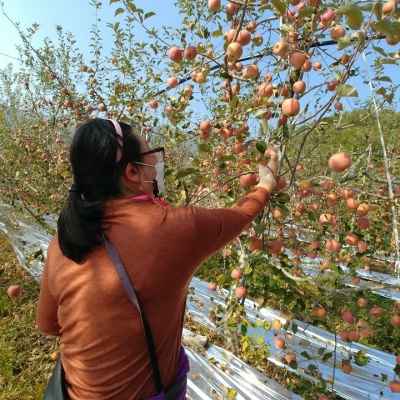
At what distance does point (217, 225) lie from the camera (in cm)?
Result: 89

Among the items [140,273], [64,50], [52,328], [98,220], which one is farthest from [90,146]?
[64,50]

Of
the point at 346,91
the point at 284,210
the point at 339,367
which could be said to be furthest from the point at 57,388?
the point at 339,367

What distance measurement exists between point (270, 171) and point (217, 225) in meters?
0.32

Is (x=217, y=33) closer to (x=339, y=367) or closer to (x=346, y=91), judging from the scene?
(x=346, y=91)

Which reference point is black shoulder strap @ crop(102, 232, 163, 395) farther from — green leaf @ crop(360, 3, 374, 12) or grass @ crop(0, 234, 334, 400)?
grass @ crop(0, 234, 334, 400)

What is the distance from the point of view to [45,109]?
12.3 ft

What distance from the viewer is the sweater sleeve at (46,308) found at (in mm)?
1019

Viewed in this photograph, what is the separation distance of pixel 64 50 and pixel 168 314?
3.26 m

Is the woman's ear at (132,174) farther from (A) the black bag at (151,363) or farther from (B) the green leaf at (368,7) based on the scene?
(B) the green leaf at (368,7)

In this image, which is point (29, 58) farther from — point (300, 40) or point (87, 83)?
point (300, 40)

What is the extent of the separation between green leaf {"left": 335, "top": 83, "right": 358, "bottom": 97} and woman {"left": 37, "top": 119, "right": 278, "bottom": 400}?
384mm

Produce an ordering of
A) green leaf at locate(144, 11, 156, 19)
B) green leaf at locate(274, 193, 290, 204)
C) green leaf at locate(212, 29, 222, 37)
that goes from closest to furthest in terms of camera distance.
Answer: green leaf at locate(274, 193, 290, 204) < green leaf at locate(212, 29, 222, 37) < green leaf at locate(144, 11, 156, 19)

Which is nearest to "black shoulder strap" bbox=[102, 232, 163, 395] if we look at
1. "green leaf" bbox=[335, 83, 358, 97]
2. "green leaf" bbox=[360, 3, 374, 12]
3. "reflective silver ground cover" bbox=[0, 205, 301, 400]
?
"green leaf" bbox=[335, 83, 358, 97]

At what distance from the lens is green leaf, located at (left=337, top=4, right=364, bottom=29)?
684 mm
